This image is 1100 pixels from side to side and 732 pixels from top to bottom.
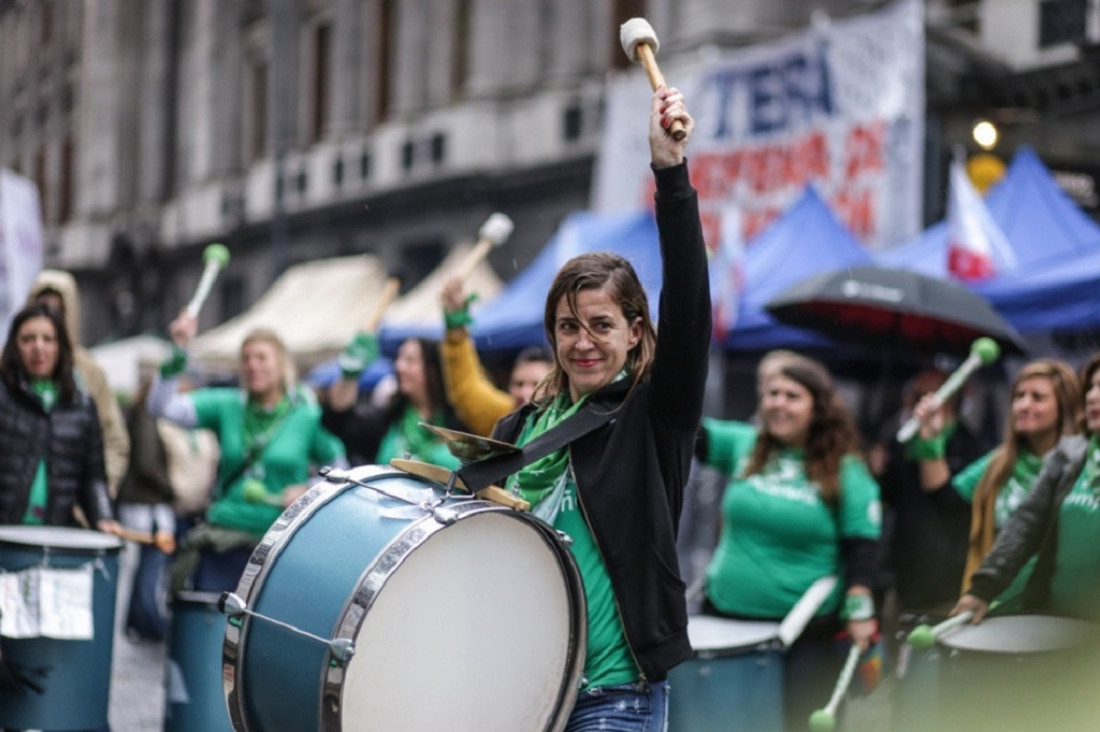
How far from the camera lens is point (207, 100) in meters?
34.3

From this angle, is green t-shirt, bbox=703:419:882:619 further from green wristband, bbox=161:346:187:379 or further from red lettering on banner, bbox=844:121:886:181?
red lettering on banner, bbox=844:121:886:181

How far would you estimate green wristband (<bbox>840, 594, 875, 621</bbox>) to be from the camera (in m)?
5.41

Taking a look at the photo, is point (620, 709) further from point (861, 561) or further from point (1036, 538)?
point (861, 561)

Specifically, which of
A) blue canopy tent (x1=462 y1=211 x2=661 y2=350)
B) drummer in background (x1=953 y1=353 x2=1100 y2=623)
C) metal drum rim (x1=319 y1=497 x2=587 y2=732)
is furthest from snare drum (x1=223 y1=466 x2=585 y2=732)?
blue canopy tent (x1=462 y1=211 x2=661 y2=350)

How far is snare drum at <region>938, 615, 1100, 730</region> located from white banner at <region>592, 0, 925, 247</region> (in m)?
9.20

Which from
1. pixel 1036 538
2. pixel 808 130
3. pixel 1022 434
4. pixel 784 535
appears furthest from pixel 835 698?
pixel 808 130

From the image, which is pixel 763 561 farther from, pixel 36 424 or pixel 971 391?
pixel 971 391

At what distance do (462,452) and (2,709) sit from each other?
117 inches

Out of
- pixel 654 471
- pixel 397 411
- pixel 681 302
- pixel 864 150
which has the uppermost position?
pixel 864 150

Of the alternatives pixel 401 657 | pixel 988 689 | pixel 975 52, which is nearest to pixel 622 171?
pixel 975 52

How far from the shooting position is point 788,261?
36.6 ft

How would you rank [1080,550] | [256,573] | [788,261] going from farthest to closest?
[788,261] → [1080,550] → [256,573]

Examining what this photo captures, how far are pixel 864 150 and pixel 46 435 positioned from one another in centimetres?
916

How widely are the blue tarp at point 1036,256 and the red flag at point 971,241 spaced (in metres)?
0.11
